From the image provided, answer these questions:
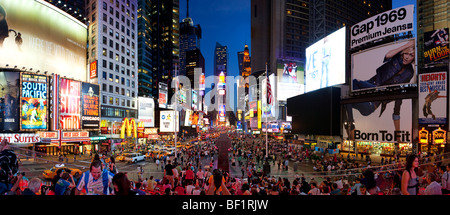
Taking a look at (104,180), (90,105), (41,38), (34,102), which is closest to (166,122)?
(90,105)

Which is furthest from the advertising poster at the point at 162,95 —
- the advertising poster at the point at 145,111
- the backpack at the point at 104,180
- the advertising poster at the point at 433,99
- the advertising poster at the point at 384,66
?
the backpack at the point at 104,180

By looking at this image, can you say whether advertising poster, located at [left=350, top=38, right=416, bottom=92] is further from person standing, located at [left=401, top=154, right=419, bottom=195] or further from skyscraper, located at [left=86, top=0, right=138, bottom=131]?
skyscraper, located at [left=86, top=0, right=138, bottom=131]

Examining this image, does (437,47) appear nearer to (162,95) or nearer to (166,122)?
(166,122)

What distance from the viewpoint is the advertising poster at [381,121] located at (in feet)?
93.7

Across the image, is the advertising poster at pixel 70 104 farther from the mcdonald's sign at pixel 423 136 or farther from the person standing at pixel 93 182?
the mcdonald's sign at pixel 423 136

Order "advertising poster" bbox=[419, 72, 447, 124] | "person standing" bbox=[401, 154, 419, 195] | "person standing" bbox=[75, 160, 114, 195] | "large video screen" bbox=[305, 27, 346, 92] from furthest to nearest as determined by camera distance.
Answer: "large video screen" bbox=[305, 27, 346, 92]
"advertising poster" bbox=[419, 72, 447, 124]
"person standing" bbox=[401, 154, 419, 195]
"person standing" bbox=[75, 160, 114, 195]

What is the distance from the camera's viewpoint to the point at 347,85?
38.6 meters

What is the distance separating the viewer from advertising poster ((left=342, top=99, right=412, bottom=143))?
28562 mm

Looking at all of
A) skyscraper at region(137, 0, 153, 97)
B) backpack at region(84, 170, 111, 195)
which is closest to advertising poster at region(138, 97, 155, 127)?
skyscraper at region(137, 0, 153, 97)

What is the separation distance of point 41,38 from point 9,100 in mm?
11744

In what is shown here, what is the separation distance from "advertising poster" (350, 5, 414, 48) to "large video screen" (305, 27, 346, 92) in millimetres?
2543

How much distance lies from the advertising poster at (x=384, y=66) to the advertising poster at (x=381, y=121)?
2.63 m

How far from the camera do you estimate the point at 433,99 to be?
27.3 metres

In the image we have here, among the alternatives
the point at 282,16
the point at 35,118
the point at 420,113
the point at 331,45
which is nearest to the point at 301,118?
the point at 331,45
